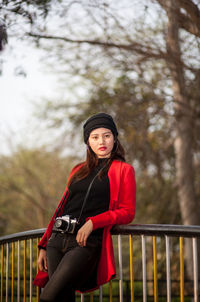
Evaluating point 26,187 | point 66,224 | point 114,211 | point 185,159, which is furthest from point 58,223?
point 26,187

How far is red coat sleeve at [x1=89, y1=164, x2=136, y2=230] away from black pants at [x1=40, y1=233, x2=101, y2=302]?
0.17 meters

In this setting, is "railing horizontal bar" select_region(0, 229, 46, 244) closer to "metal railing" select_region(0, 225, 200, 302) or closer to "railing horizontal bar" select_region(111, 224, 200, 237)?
"metal railing" select_region(0, 225, 200, 302)

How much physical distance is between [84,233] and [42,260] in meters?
0.59

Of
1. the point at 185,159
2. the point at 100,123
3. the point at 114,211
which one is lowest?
the point at 114,211

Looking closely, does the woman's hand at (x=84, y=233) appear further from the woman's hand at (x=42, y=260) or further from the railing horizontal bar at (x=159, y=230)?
the woman's hand at (x=42, y=260)

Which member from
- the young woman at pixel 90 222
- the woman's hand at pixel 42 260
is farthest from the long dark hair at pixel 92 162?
the woman's hand at pixel 42 260

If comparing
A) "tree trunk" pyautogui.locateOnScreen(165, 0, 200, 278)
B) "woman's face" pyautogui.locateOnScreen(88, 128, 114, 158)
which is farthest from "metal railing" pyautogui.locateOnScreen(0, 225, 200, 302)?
"tree trunk" pyautogui.locateOnScreen(165, 0, 200, 278)

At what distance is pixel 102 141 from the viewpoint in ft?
11.5

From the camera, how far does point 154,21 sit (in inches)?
287

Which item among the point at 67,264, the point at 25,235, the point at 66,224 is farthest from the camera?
the point at 25,235

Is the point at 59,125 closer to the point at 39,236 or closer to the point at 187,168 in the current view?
the point at 187,168

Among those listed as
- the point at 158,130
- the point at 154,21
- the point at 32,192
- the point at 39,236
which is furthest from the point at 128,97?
the point at 32,192

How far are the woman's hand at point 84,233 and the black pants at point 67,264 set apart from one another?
55mm

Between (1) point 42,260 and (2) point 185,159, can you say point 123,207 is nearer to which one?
(1) point 42,260
